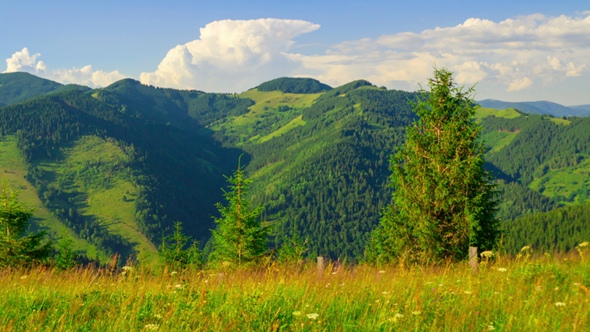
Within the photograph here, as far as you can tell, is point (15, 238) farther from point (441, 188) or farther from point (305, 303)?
point (305, 303)

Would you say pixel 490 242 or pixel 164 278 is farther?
pixel 490 242

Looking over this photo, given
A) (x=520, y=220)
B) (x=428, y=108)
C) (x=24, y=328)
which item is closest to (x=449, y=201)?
(x=428, y=108)

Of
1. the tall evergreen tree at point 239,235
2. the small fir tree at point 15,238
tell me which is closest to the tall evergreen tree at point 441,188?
the tall evergreen tree at point 239,235

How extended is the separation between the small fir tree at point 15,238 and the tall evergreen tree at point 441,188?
2497cm

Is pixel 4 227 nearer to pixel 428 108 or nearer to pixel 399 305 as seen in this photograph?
pixel 428 108

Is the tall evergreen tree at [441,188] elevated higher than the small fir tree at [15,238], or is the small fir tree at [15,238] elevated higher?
the tall evergreen tree at [441,188]

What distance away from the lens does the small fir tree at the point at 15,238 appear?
97.0ft

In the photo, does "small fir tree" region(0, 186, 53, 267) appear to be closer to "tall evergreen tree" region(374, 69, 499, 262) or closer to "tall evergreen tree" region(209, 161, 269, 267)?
"tall evergreen tree" region(209, 161, 269, 267)

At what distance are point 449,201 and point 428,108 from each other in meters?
7.42

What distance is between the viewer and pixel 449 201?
23016 mm

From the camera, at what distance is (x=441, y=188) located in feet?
76.1

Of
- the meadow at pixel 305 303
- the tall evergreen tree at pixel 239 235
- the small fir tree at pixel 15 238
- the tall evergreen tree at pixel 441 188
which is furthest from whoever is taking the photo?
the tall evergreen tree at pixel 239 235

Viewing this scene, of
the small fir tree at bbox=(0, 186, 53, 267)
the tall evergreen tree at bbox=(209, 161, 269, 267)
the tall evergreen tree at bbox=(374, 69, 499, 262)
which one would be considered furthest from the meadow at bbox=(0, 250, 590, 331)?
the small fir tree at bbox=(0, 186, 53, 267)

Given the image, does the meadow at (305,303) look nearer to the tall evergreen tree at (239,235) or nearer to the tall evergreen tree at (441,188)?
the tall evergreen tree at (441,188)
